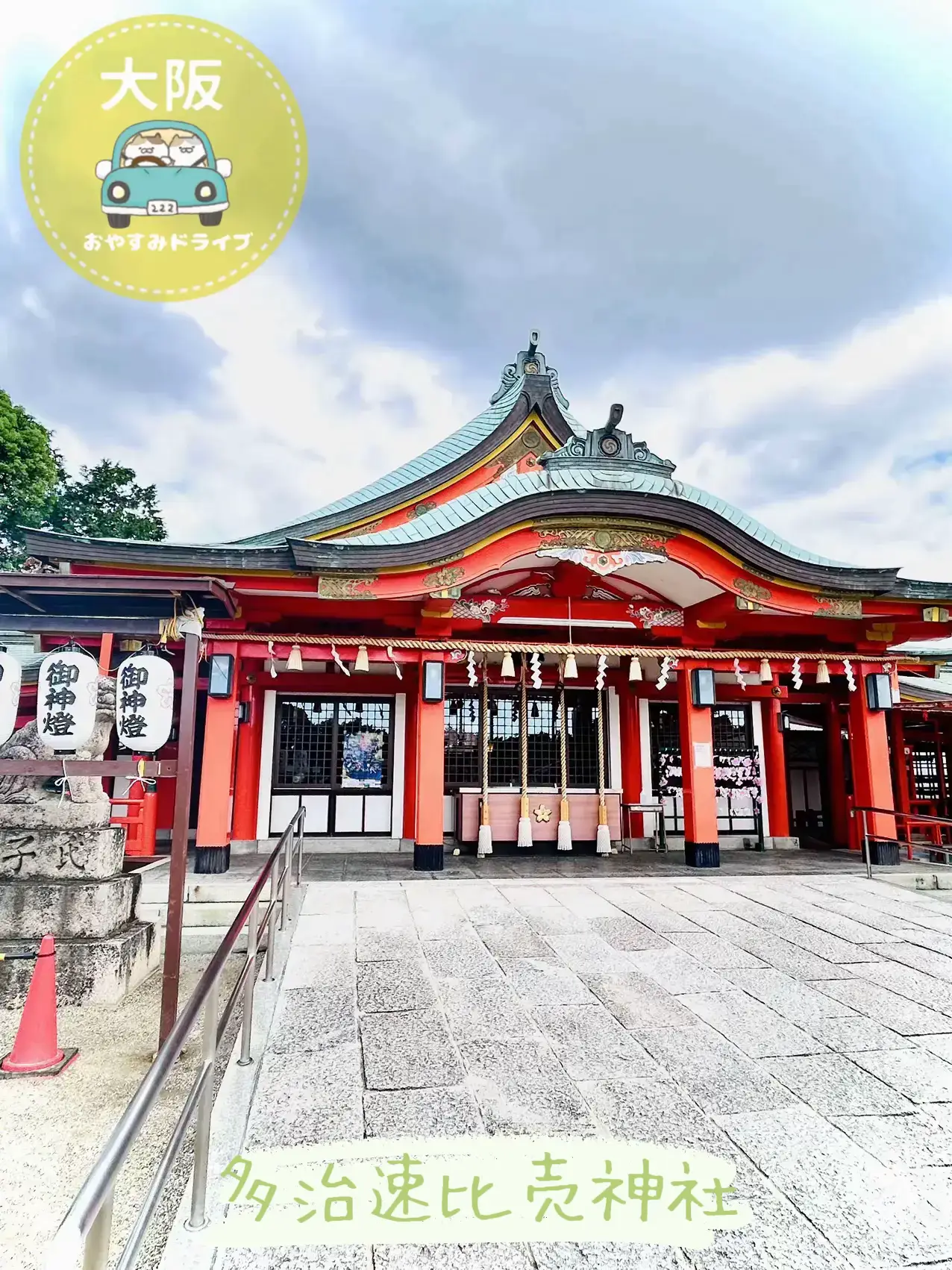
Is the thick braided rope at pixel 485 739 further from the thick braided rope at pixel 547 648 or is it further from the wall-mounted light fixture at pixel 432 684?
the wall-mounted light fixture at pixel 432 684

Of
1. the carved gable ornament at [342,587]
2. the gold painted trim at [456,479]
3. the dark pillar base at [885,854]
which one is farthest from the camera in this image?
the gold painted trim at [456,479]

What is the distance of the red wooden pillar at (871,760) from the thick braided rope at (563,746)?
4530mm

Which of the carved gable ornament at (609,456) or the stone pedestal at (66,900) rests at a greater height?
the carved gable ornament at (609,456)

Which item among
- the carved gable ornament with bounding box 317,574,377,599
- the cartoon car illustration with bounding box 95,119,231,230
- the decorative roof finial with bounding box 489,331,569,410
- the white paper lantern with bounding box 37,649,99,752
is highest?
the decorative roof finial with bounding box 489,331,569,410

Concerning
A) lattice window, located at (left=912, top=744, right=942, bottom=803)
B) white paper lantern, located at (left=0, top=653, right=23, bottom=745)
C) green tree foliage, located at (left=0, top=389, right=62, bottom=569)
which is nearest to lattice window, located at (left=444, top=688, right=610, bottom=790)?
white paper lantern, located at (left=0, top=653, right=23, bottom=745)

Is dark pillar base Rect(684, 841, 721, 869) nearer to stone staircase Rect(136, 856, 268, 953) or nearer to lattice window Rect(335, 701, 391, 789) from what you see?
lattice window Rect(335, 701, 391, 789)

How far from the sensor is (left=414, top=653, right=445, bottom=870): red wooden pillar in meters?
8.94

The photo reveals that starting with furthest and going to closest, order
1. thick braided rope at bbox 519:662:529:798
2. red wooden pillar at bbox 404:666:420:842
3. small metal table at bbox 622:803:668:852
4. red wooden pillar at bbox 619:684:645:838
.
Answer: red wooden pillar at bbox 619:684:645:838, small metal table at bbox 622:803:668:852, red wooden pillar at bbox 404:666:420:842, thick braided rope at bbox 519:662:529:798

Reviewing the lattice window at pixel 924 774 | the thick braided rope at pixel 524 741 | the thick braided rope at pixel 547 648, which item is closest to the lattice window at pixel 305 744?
the thick braided rope at pixel 547 648

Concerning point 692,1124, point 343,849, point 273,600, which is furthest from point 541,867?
point 692,1124

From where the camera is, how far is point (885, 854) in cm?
1034

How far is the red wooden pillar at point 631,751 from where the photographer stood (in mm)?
12031

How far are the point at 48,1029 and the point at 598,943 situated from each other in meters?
4.23

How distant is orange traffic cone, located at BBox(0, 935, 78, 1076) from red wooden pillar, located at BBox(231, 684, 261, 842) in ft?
20.4
